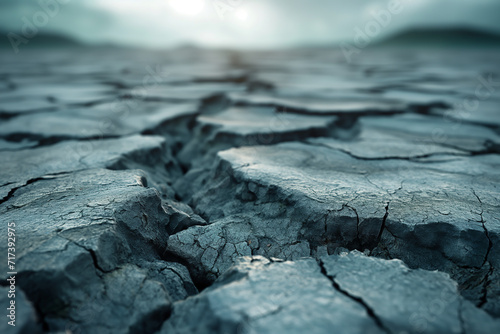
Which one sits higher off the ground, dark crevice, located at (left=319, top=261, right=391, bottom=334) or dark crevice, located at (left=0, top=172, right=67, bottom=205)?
dark crevice, located at (left=319, top=261, right=391, bottom=334)

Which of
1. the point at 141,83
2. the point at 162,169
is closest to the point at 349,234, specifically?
the point at 162,169

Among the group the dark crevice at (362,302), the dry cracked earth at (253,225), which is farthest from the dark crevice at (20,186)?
the dark crevice at (362,302)

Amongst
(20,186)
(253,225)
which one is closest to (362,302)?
(253,225)

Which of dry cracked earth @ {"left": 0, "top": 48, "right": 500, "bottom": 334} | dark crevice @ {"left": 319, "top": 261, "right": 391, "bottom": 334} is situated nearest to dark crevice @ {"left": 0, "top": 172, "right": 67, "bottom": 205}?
dry cracked earth @ {"left": 0, "top": 48, "right": 500, "bottom": 334}

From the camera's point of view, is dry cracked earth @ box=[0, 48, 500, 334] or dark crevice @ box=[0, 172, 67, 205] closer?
dry cracked earth @ box=[0, 48, 500, 334]

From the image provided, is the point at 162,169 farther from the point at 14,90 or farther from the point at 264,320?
the point at 14,90

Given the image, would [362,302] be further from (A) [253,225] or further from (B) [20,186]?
(B) [20,186]

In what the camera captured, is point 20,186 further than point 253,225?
Yes

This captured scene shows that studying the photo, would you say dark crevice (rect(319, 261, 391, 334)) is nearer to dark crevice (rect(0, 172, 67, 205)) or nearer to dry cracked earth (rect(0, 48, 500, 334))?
dry cracked earth (rect(0, 48, 500, 334))
